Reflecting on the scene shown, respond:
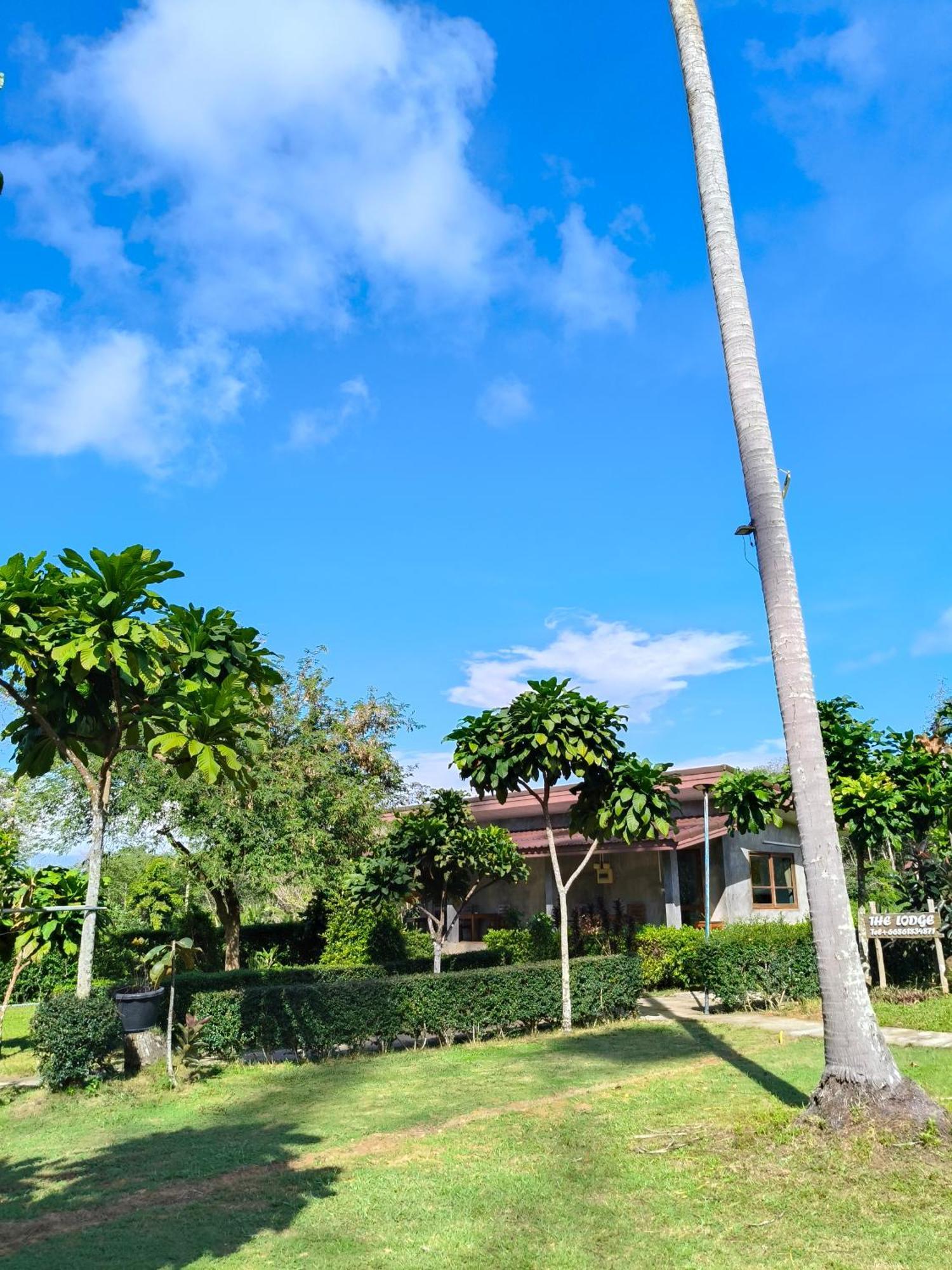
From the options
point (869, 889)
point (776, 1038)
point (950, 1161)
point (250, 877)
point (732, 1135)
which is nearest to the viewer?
point (950, 1161)

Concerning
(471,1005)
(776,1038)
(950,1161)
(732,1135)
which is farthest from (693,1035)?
(950,1161)

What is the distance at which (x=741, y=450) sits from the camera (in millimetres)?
9484

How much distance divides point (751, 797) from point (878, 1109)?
34.7ft

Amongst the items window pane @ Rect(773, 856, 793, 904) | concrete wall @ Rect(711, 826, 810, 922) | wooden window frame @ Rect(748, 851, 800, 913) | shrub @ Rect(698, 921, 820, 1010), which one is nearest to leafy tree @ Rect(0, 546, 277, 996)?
shrub @ Rect(698, 921, 820, 1010)

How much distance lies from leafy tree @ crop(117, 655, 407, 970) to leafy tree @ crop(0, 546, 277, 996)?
7.09 metres

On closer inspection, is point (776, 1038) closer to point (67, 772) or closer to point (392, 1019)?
point (392, 1019)

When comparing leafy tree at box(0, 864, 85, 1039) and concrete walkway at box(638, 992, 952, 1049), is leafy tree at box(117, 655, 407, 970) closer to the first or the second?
leafy tree at box(0, 864, 85, 1039)

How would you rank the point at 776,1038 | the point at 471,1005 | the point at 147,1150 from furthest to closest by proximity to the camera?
the point at 471,1005, the point at 776,1038, the point at 147,1150

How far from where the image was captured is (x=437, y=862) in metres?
16.5

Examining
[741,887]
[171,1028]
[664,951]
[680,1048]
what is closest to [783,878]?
[741,887]

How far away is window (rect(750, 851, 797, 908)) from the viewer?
24719mm

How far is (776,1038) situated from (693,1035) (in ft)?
4.15

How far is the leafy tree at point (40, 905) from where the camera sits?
14156 millimetres

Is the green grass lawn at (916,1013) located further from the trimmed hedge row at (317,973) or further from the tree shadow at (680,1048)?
the trimmed hedge row at (317,973)
